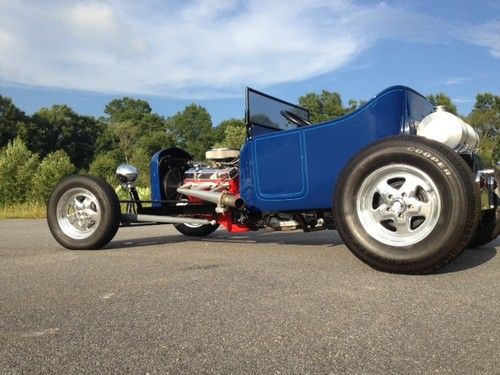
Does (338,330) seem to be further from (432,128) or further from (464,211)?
(432,128)

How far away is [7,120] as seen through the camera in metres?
59.8

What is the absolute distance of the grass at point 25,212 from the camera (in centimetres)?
1330

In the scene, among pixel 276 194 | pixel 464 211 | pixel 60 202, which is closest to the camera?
pixel 464 211

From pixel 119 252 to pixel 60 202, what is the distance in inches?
40.3

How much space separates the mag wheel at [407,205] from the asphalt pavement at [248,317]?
164mm

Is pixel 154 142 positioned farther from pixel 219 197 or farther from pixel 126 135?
pixel 219 197

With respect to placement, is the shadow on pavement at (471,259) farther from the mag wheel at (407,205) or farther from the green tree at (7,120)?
the green tree at (7,120)

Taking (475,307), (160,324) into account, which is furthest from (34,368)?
(475,307)

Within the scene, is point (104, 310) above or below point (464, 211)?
below

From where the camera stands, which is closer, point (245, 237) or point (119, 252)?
point (119, 252)

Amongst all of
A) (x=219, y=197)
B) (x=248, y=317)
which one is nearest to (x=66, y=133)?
(x=219, y=197)

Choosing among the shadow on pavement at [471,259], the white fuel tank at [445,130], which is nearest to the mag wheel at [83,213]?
the white fuel tank at [445,130]

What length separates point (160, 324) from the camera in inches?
87.2

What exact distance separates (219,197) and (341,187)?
169 centimetres
